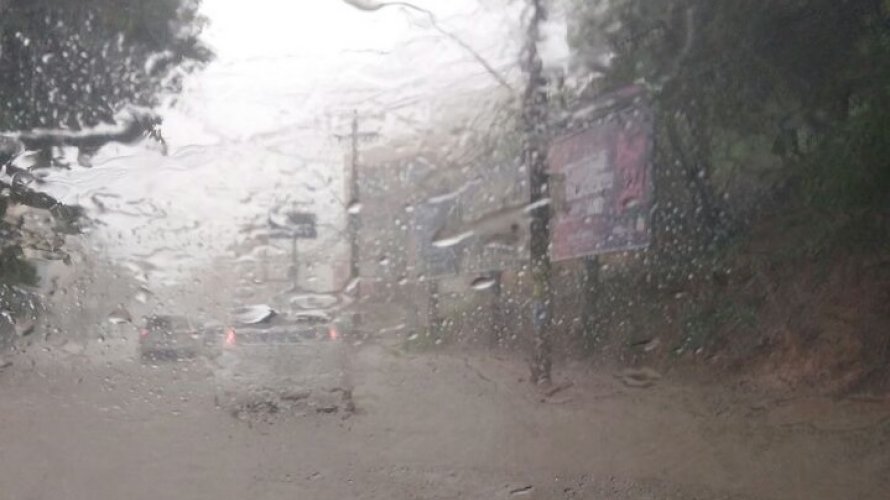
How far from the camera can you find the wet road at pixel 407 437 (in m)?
5.90

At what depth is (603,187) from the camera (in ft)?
23.5

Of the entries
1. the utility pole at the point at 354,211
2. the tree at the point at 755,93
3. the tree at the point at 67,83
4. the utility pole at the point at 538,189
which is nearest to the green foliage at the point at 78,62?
the tree at the point at 67,83

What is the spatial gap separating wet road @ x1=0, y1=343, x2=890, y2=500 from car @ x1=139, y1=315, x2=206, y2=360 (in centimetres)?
8

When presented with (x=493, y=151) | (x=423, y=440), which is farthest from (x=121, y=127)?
(x=423, y=440)

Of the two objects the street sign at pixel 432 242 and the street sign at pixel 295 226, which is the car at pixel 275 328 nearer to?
the street sign at pixel 295 226

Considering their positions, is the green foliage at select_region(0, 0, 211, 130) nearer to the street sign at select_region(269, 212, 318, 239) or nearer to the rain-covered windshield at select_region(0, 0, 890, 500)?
the rain-covered windshield at select_region(0, 0, 890, 500)

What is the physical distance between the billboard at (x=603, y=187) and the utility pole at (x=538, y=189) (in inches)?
2.6

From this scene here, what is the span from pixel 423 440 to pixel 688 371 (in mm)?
1734

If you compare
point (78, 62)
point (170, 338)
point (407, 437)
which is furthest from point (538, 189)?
point (78, 62)

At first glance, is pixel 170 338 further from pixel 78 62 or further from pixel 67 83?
pixel 78 62

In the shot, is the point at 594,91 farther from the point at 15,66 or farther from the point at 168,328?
the point at 15,66

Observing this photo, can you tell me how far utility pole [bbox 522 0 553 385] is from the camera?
7.03 meters

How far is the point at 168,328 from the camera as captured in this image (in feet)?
22.0

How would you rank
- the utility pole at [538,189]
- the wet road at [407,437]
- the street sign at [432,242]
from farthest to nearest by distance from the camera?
the street sign at [432,242] → the utility pole at [538,189] → the wet road at [407,437]
